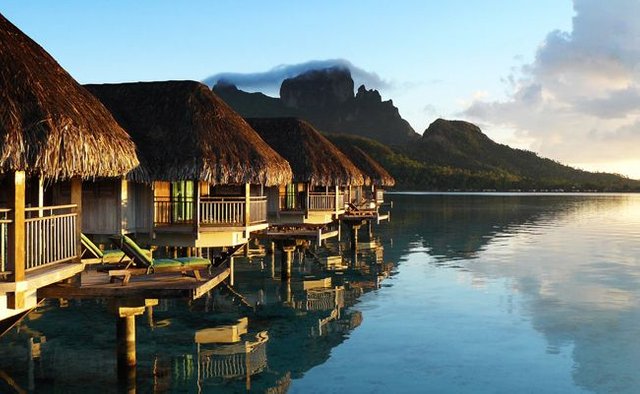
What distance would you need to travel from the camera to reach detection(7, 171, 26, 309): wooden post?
30.0ft

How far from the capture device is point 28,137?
948 cm

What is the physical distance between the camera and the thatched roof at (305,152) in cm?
2983

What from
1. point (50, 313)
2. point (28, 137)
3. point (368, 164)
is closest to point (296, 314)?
point (50, 313)

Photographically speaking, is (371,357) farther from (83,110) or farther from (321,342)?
(83,110)

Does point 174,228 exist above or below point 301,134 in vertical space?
below

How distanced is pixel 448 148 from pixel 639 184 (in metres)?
64.9

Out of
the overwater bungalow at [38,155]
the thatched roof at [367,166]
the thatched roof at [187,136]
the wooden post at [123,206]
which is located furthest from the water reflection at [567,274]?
the wooden post at [123,206]

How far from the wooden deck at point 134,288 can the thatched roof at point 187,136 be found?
5249 mm

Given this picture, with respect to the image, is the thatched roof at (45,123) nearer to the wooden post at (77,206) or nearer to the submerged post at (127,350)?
the wooden post at (77,206)

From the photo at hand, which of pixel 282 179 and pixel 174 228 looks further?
pixel 282 179

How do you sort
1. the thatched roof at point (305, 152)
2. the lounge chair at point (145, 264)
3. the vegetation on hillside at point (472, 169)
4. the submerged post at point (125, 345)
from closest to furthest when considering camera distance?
the submerged post at point (125, 345)
the lounge chair at point (145, 264)
the thatched roof at point (305, 152)
the vegetation on hillside at point (472, 169)

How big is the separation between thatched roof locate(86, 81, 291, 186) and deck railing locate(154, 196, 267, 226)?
2.90ft

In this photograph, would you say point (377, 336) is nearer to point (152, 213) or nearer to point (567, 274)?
point (152, 213)

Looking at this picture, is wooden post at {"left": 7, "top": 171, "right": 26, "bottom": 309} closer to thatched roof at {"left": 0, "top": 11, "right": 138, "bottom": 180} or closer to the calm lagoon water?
thatched roof at {"left": 0, "top": 11, "right": 138, "bottom": 180}
